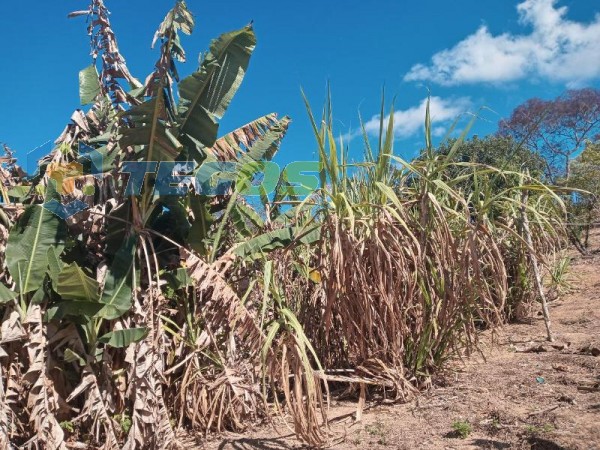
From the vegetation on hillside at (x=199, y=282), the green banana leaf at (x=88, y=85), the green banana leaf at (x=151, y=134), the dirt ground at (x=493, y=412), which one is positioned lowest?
the dirt ground at (x=493, y=412)

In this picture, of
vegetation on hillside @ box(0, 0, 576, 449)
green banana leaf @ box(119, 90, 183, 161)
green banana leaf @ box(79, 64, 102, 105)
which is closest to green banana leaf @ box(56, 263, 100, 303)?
vegetation on hillside @ box(0, 0, 576, 449)

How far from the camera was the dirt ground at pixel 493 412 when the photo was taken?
11.9ft

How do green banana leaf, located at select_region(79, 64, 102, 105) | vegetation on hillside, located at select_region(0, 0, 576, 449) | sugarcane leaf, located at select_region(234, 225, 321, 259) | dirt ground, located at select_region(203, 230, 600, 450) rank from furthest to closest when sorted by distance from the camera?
green banana leaf, located at select_region(79, 64, 102, 105) → sugarcane leaf, located at select_region(234, 225, 321, 259) → vegetation on hillside, located at select_region(0, 0, 576, 449) → dirt ground, located at select_region(203, 230, 600, 450)

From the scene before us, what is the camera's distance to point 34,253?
14.8ft

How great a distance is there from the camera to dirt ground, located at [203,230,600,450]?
3633mm

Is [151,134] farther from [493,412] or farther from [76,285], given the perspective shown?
[493,412]

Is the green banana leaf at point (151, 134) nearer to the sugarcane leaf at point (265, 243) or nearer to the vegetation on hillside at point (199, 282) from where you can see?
the vegetation on hillside at point (199, 282)

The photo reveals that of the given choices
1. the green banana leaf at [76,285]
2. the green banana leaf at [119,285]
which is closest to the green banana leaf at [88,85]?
the green banana leaf at [119,285]

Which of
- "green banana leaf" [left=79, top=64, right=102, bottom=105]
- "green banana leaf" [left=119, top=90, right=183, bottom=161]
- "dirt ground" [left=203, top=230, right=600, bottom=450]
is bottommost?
"dirt ground" [left=203, top=230, right=600, bottom=450]

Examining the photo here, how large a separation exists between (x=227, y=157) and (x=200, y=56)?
138cm

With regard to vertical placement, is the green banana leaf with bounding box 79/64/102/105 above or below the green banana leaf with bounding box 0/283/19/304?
above

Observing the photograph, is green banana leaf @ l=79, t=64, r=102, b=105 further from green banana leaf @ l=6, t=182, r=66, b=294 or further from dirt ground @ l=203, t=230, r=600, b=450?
dirt ground @ l=203, t=230, r=600, b=450

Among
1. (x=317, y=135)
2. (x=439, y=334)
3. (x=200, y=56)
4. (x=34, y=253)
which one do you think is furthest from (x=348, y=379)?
(x=200, y=56)

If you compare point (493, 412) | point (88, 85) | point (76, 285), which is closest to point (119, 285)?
point (76, 285)
